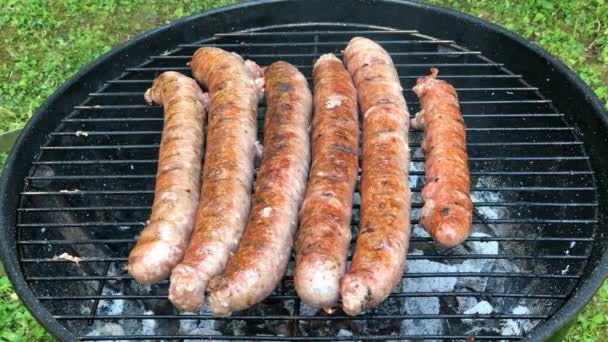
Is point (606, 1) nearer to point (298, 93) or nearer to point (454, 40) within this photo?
point (454, 40)

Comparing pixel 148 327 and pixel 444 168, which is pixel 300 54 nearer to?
pixel 444 168

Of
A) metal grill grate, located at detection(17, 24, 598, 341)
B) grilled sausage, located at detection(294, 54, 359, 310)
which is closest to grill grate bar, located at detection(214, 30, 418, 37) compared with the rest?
metal grill grate, located at detection(17, 24, 598, 341)

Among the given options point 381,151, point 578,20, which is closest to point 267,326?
point 381,151

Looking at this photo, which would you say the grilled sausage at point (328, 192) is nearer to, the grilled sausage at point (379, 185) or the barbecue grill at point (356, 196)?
the grilled sausage at point (379, 185)

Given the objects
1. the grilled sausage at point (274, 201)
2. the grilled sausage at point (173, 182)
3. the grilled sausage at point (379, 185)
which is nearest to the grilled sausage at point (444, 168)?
the grilled sausage at point (379, 185)

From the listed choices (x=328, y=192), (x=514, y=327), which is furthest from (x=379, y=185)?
(x=514, y=327)

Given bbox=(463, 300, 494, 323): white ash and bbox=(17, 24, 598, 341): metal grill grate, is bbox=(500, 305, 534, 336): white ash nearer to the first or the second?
bbox=(17, 24, 598, 341): metal grill grate
